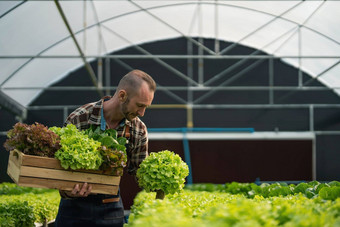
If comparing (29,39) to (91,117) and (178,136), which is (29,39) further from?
(91,117)

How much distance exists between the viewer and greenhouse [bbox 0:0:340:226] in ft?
12.1

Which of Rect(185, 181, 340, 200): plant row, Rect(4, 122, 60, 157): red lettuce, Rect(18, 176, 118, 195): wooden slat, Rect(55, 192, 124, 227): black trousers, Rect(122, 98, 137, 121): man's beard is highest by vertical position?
Rect(122, 98, 137, 121): man's beard

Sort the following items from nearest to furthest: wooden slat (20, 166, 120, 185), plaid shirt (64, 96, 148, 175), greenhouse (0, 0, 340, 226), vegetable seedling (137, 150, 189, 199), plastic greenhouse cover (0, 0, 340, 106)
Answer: wooden slat (20, 166, 120, 185)
greenhouse (0, 0, 340, 226)
vegetable seedling (137, 150, 189, 199)
plaid shirt (64, 96, 148, 175)
plastic greenhouse cover (0, 0, 340, 106)

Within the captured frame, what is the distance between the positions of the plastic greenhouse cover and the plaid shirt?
19.3 ft

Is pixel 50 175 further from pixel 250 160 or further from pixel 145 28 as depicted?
pixel 145 28

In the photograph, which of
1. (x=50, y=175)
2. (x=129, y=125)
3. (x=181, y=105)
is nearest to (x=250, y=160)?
(x=181, y=105)

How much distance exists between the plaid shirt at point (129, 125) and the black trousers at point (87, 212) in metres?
0.44

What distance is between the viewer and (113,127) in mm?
4199

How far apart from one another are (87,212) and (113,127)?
74 cm

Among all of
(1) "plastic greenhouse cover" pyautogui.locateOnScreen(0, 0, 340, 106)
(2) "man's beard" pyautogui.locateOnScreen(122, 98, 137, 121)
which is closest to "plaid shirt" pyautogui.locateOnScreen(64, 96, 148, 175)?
(2) "man's beard" pyautogui.locateOnScreen(122, 98, 137, 121)

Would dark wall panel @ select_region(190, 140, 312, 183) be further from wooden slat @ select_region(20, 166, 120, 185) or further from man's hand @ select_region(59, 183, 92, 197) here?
man's hand @ select_region(59, 183, 92, 197)

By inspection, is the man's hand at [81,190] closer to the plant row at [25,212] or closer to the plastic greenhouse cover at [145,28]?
the plant row at [25,212]

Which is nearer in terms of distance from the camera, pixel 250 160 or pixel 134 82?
pixel 134 82

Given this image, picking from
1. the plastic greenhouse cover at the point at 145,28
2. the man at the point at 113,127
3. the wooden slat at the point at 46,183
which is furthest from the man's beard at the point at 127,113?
the plastic greenhouse cover at the point at 145,28
